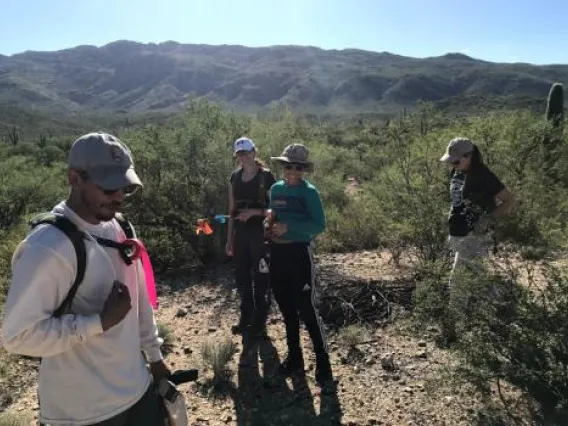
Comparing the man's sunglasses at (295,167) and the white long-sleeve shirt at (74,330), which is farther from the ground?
the man's sunglasses at (295,167)

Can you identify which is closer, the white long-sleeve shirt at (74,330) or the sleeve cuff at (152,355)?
the white long-sleeve shirt at (74,330)

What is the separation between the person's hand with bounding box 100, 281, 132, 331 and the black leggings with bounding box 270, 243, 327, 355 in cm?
216

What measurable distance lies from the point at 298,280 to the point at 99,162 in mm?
2338

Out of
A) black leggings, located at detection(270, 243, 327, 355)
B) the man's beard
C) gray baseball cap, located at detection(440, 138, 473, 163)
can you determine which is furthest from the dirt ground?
the man's beard

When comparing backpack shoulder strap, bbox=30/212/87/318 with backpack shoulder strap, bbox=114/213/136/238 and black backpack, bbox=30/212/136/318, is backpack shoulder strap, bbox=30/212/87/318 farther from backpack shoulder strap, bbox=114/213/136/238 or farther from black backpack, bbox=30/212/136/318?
backpack shoulder strap, bbox=114/213/136/238

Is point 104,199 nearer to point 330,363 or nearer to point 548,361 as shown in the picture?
point 548,361

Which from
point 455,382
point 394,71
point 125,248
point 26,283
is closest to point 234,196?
point 455,382

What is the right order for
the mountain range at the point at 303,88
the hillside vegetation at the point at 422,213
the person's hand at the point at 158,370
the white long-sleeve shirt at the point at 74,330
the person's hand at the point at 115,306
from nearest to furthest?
the white long-sleeve shirt at the point at 74,330
the person's hand at the point at 115,306
the person's hand at the point at 158,370
the hillside vegetation at the point at 422,213
the mountain range at the point at 303,88

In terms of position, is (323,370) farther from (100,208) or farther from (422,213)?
(100,208)

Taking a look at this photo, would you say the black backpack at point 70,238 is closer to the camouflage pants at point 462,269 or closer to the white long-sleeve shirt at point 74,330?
the white long-sleeve shirt at point 74,330

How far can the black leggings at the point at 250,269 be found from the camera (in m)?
4.81

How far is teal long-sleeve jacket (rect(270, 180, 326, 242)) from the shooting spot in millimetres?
3848

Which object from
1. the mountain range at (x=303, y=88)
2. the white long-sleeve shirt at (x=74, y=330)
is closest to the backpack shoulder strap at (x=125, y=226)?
the white long-sleeve shirt at (x=74, y=330)

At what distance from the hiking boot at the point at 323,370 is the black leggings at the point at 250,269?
43.8 inches
